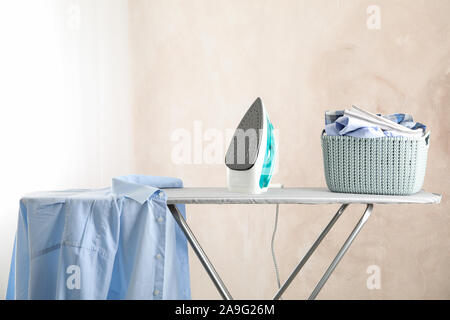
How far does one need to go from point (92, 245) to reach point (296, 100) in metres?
1.34

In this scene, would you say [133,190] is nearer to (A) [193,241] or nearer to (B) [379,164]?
(A) [193,241]

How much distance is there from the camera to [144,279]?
1.01 m

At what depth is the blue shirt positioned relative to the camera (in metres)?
1.01

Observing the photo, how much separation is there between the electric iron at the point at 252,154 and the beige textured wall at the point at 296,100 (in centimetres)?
95

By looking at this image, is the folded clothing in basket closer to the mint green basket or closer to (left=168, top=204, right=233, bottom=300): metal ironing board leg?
the mint green basket

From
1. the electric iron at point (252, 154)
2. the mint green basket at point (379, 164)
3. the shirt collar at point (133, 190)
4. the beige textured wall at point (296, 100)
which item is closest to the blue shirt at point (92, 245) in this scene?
the shirt collar at point (133, 190)

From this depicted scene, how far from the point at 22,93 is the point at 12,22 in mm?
199

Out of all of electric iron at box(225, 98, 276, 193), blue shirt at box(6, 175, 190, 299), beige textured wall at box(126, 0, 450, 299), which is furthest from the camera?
beige textured wall at box(126, 0, 450, 299)

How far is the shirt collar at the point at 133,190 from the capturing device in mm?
1039

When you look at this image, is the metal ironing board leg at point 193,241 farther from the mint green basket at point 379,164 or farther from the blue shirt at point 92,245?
the mint green basket at point 379,164

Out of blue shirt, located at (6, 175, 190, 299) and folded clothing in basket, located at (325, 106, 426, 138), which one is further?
folded clothing in basket, located at (325, 106, 426, 138)

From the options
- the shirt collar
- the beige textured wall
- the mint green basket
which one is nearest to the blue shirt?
the shirt collar

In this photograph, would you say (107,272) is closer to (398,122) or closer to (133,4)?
(398,122)


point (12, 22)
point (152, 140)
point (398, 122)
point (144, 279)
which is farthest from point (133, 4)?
point (144, 279)
